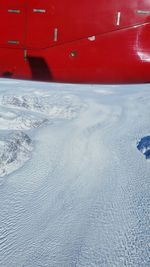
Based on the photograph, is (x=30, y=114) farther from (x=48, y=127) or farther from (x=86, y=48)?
(x=86, y=48)

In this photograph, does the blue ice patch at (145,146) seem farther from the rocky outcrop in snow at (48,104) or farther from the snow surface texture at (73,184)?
the rocky outcrop in snow at (48,104)

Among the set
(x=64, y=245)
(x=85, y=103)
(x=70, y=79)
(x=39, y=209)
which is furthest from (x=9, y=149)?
(x=70, y=79)

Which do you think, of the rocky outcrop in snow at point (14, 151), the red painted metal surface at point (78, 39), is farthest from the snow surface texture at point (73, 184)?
the red painted metal surface at point (78, 39)

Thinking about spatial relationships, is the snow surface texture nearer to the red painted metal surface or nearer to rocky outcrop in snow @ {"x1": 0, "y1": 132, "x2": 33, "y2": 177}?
rocky outcrop in snow @ {"x1": 0, "y1": 132, "x2": 33, "y2": 177}

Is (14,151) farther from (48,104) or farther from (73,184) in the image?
(48,104)

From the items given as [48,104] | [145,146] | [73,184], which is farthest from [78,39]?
[73,184]
